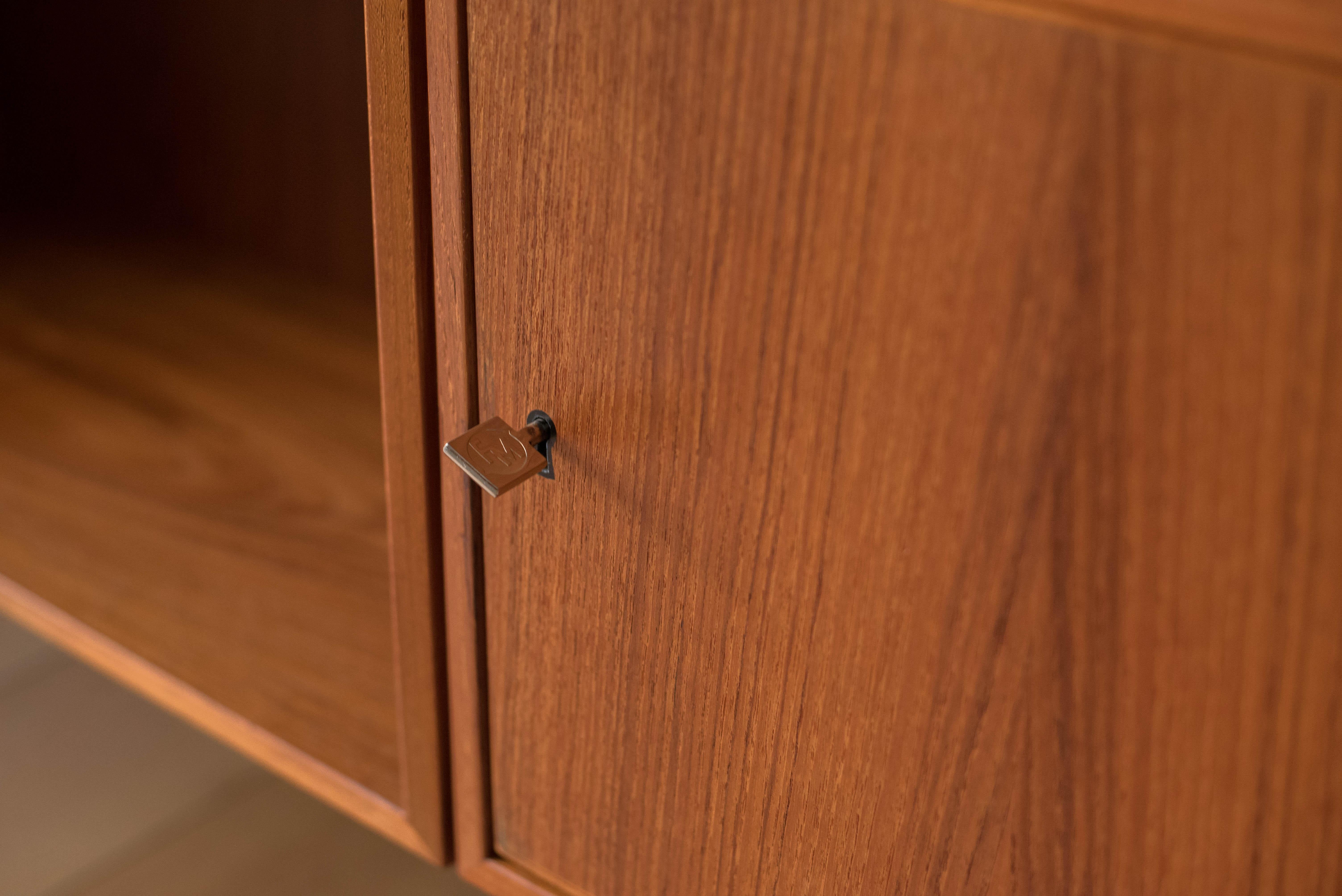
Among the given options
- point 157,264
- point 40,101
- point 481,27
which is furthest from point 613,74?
point 40,101

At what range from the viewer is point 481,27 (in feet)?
0.98

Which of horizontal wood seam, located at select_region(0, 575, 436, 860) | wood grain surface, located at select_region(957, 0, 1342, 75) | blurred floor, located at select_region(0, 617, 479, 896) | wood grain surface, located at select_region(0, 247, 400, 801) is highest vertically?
wood grain surface, located at select_region(957, 0, 1342, 75)

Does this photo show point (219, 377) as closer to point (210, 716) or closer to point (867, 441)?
point (210, 716)

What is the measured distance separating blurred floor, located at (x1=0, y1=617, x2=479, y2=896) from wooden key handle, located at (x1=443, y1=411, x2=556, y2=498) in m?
0.33

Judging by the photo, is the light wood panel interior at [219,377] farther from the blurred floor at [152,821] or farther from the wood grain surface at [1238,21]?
the wood grain surface at [1238,21]

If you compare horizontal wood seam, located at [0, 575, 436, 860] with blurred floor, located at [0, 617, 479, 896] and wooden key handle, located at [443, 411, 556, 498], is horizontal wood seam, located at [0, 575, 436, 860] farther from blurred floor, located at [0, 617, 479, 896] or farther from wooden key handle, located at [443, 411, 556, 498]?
wooden key handle, located at [443, 411, 556, 498]

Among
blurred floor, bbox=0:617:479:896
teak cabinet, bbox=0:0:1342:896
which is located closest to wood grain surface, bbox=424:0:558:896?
teak cabinet, bbox=0:0:1342:896

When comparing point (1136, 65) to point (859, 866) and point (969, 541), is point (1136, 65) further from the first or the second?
point (859, 866)

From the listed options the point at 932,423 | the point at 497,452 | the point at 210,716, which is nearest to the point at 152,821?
the point at 210,716

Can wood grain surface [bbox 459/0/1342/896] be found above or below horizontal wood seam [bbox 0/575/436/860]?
above

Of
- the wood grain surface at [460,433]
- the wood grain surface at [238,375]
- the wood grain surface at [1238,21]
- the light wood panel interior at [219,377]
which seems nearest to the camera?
the wood grain surface at [1238,21]

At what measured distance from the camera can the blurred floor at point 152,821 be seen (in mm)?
567

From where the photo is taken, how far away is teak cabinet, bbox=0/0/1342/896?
0.73 ft

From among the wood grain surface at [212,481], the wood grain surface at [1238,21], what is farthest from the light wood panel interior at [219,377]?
the wood grain surface at [1238,21]
